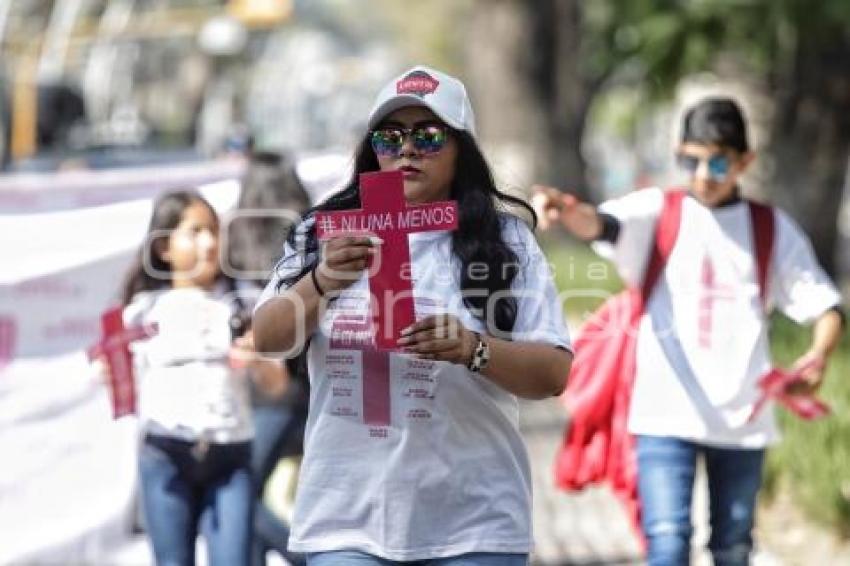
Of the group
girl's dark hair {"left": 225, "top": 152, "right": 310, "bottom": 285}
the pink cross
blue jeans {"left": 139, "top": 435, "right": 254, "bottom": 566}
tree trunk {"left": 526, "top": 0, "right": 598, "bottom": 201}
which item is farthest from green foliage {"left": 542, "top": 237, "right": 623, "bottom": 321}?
the pink cross

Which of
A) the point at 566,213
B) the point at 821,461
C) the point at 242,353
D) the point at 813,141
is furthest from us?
the point at 813,141

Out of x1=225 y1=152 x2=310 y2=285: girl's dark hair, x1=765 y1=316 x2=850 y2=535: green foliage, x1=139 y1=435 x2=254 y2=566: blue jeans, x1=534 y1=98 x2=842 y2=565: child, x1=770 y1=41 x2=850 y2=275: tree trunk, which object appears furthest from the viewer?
x1=770 y1=41 x2=850 y2=275: tree trunk

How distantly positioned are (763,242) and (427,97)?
86.4 inches

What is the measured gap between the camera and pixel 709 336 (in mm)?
5906

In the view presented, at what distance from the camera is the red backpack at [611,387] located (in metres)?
5.98

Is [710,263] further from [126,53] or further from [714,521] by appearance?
[126,53]

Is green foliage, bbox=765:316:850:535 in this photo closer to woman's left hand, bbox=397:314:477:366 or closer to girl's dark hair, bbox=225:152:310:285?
girl's dark hair, bbox=225:152:310:285

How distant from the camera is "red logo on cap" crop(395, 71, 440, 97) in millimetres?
4047

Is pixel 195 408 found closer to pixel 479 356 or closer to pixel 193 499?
pixel 193 499

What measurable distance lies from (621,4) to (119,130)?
1530 cm

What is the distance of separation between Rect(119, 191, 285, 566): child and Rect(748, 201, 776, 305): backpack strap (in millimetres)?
1519

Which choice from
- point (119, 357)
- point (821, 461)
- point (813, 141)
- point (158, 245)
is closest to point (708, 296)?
point (158, 245)

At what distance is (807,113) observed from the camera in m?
14.5

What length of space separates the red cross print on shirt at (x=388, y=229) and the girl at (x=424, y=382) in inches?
4.8
